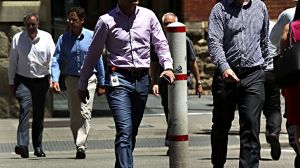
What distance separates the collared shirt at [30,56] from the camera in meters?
11.5

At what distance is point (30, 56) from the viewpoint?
457 inches

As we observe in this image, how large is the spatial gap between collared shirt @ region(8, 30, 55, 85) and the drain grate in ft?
4.75

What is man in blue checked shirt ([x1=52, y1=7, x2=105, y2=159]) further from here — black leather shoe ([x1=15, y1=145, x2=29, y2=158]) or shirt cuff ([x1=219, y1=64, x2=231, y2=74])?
shirt cuff ([x1=219, y1=64, x2=231, y2=74])

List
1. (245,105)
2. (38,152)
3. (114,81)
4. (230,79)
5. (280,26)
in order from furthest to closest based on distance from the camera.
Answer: (38,152)
(280,26)
(245,105)
(230,79)
(114,81)

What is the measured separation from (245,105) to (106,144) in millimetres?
5059

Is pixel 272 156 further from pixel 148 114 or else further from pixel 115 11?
pixel 148 114

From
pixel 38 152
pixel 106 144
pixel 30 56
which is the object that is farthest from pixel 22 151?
pixel 106 144

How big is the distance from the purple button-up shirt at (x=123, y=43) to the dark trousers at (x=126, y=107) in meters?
0.12

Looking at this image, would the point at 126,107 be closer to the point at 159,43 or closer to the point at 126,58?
the point at 126,58

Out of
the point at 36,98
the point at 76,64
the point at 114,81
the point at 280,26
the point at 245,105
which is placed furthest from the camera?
the point at 36,98

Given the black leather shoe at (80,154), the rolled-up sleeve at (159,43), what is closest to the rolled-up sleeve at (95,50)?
the rolled-up sleeve at (159,43)

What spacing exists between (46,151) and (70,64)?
69.6 inches

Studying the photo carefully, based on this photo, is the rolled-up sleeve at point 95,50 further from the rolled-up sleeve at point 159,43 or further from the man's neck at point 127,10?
the rolled-up sleeve at point 159,43

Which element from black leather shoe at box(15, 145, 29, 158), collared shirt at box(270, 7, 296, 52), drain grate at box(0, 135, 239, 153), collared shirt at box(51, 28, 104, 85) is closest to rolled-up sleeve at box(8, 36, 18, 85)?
collared shirt at box(51, 28, 104, 85)
